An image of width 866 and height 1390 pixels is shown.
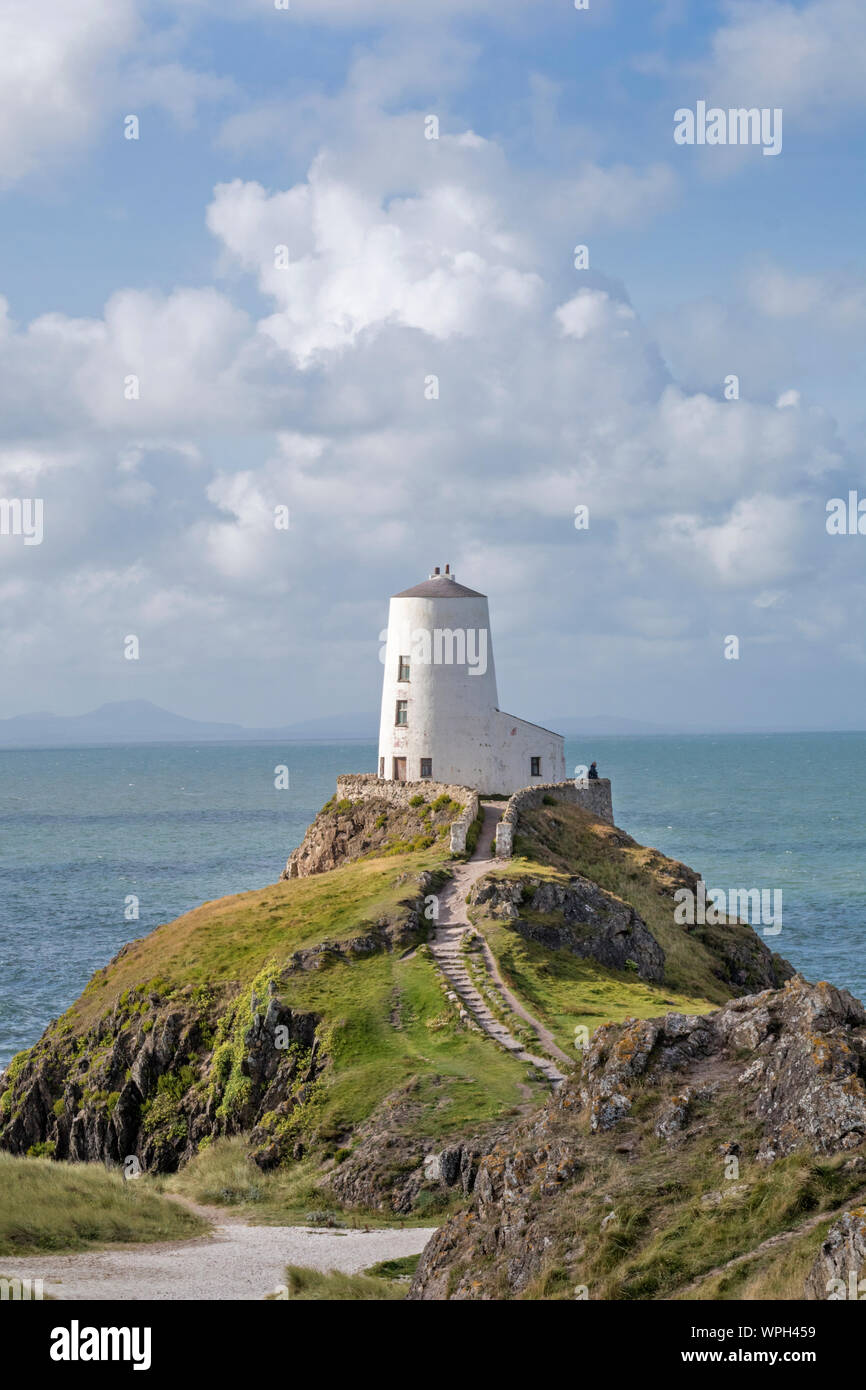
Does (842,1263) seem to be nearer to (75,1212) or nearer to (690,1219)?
(690,1219)

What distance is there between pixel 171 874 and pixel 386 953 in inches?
3341

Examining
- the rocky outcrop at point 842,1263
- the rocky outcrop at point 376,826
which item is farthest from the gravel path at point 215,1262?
the rocky outcrop at point 376,826

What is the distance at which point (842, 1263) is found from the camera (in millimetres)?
14945

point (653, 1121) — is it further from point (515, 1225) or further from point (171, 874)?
point (171, 874)

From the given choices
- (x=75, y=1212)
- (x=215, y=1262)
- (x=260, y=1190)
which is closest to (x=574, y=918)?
(x=260, y=1190)

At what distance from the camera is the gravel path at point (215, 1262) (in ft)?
70.8

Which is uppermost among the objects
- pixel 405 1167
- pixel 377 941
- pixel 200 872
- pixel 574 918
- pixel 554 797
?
pixel 554 797

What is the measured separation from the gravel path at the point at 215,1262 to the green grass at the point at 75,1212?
0.64 metres

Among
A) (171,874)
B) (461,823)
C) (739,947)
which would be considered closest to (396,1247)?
(461,823)

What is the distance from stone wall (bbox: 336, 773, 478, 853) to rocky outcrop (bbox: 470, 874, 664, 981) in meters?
7.40

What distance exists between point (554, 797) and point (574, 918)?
56.5ft

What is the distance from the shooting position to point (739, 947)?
58.1m

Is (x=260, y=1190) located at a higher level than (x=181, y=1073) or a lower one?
lower

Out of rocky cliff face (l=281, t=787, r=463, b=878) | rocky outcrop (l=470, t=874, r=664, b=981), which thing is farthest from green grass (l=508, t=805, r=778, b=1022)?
rocky cliff face (l=281, t=787, r=463, b=878)
